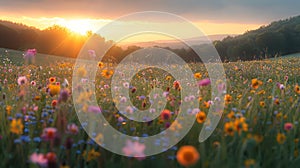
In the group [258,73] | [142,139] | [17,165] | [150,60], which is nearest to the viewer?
[17,165]

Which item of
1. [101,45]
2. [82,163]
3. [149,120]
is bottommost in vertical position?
[82,163]

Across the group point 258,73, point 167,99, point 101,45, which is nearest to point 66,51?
point 101,45

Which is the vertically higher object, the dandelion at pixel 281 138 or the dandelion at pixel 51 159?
the dandelion at pixel 51 159

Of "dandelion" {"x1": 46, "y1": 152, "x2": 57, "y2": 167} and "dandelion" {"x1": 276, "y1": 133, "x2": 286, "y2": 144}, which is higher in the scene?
"dandelion" {"x1": 46, "y1": 152, "x2": 57, "y2": 167}

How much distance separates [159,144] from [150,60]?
461 inches

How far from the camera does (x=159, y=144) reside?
2.66m

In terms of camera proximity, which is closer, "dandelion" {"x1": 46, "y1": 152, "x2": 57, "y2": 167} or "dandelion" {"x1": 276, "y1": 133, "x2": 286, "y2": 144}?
"dandelion" {"x1": 46, "y1": 152, "x2": 57, "y2": 167}

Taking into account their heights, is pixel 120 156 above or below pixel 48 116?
below

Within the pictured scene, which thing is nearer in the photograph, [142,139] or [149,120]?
[142,139]

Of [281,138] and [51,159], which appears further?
[281,138]

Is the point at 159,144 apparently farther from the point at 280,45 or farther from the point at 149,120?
the point at 280,45

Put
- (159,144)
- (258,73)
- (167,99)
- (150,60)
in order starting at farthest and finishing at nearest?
(150,60) → (258,73) → (167,99) → (159,144)

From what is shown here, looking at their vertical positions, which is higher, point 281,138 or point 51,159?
point 51,159

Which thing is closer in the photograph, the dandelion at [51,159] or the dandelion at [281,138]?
the dandelion at [51,159]
